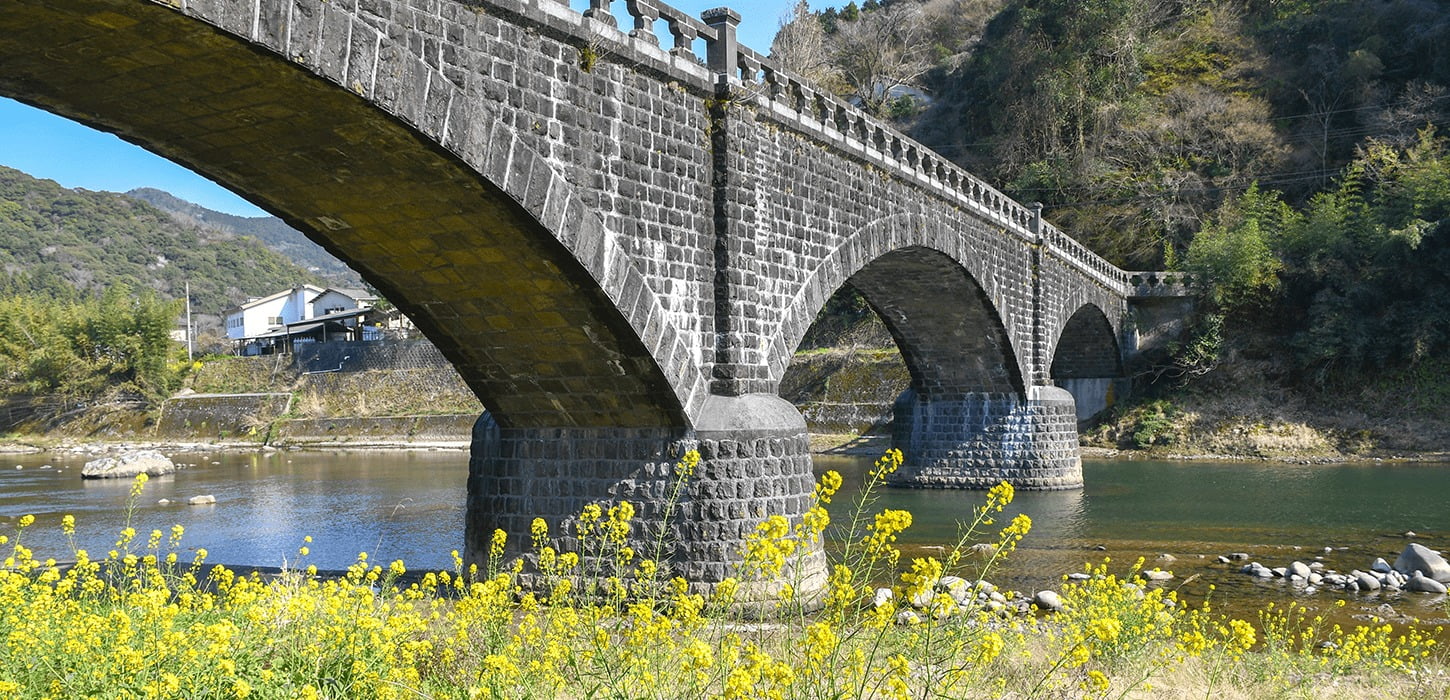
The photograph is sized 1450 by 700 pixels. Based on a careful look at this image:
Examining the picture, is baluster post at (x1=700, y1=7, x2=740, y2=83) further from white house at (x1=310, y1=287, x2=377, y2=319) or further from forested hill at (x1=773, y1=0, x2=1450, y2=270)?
white house at (x1=310, y1=287, x2=377, y2=319)

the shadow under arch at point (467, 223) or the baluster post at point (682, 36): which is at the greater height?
the baluster post at point (682, 36)

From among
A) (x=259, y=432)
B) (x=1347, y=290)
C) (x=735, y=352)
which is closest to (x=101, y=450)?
(x=259, y=432)

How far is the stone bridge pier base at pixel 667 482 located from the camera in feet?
38.4

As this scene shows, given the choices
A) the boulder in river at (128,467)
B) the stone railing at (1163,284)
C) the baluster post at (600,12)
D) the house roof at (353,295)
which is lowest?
the boulder in river at (128,467)

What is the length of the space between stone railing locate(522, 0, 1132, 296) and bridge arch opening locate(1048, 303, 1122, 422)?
535 inches

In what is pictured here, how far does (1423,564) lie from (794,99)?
407 inches

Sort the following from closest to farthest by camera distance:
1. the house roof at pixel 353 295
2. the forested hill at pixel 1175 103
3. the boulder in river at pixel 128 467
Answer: the boulder in river at pixel 128 467
the forested hill at pixel 1175 103
the house roof at pixel 353 295

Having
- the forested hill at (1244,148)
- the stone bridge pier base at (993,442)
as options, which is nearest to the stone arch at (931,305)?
the stone bridge pier base at (993,442)

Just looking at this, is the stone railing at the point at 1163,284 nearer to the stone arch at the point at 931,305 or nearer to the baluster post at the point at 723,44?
the stone arch at the point at 931,305

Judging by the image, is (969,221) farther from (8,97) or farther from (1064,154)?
(1064,154)

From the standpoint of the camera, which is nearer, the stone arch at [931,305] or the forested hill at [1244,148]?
the stone arch at [931,305]

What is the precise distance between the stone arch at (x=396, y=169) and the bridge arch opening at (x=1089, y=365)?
2786 centimetres

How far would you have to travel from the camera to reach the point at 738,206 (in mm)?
12898

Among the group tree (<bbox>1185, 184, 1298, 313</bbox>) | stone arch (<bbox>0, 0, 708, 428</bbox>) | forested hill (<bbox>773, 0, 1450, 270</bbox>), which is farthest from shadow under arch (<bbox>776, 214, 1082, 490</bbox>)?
forested hill (<bbox>773, 0, 1450, 270</bbox>)
